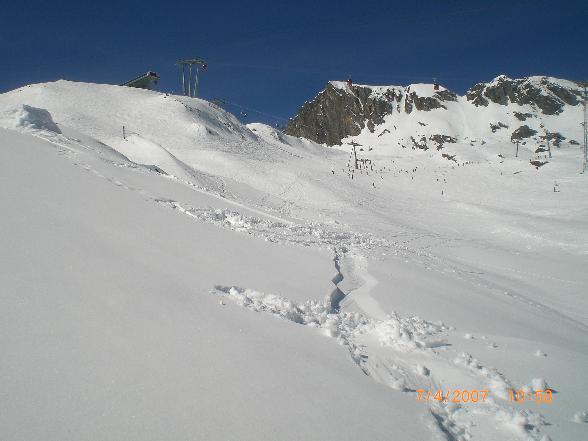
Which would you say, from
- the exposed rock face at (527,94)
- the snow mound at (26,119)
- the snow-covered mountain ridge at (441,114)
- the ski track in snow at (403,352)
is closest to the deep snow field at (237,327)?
the ski track in snow at (403,352)

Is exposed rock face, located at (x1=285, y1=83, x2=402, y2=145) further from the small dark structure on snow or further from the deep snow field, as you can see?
the deep snow field

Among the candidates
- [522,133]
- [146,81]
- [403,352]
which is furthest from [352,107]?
[403,352]

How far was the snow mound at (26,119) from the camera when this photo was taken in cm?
1022

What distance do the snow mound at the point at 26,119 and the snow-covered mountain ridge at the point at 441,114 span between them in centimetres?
7972

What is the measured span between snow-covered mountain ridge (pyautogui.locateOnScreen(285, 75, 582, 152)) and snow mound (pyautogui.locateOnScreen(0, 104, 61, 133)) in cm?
7972

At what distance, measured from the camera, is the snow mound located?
10.2 meters

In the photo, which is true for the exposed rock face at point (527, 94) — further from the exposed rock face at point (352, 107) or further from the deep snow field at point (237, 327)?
the deep snow field at point (237, 327)

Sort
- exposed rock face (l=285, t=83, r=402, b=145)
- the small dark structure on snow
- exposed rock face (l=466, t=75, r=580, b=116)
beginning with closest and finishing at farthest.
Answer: the small dark structure on snow < exposed rock face (l=466, t=75, r=580, b=116) < exposed rock face (l=285, t=83, r=402, b=145)

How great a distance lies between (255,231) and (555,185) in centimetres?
2594

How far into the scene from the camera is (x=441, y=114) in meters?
91.4
